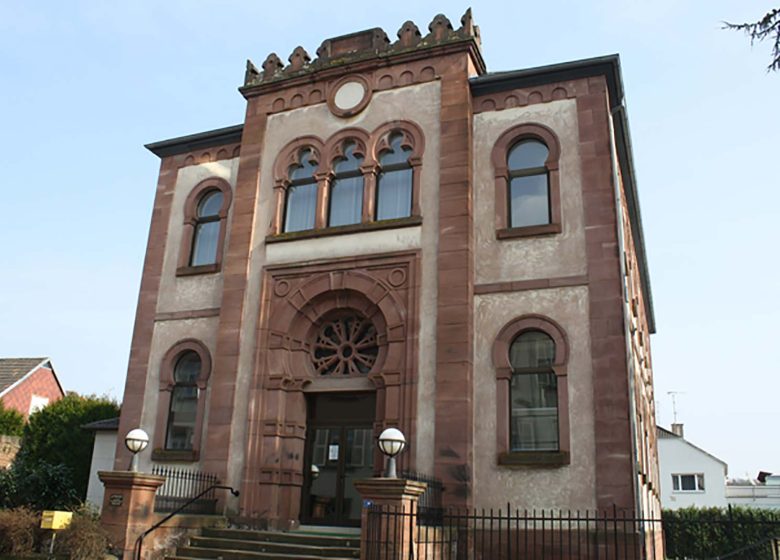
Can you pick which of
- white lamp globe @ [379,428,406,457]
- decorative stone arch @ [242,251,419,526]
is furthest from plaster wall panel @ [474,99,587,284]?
white lamp globe @ [379,428,406,457]

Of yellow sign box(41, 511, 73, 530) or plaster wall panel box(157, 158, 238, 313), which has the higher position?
plaster wall panel box(157, 158, 238, 313)

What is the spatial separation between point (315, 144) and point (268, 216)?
80.2 inches

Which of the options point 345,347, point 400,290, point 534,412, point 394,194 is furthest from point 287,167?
point 534,412

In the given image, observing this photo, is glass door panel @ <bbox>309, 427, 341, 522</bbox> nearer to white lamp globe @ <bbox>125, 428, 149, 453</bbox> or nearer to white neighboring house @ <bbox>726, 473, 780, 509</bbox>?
white lamp globe @ <bbox>125, 428, 149, 453</bbox>

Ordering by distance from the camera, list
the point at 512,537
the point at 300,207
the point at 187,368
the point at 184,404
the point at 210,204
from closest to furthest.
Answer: the point at 512,537
the point at 184,404
the point at 300,207
the point at 187,368
the point at 210,204

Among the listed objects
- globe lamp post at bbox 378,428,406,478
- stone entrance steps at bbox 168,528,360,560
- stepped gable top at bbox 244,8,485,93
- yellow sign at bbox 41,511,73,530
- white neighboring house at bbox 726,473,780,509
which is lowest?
stone entrance steps at bbox 168,528,360,560

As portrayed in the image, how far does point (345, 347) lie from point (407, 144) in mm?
4707

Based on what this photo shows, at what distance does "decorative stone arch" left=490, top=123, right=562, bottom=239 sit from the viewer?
15.0m

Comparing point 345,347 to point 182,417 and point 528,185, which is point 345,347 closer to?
point 182,417

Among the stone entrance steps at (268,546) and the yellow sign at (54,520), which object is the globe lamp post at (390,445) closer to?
the stone entrance steps at (268,546)

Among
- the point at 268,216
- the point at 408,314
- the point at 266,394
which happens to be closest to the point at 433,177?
the point at 408,314

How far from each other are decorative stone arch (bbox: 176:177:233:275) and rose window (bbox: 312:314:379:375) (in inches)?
136

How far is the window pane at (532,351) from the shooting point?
14234mm

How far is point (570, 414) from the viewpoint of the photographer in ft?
44.4
